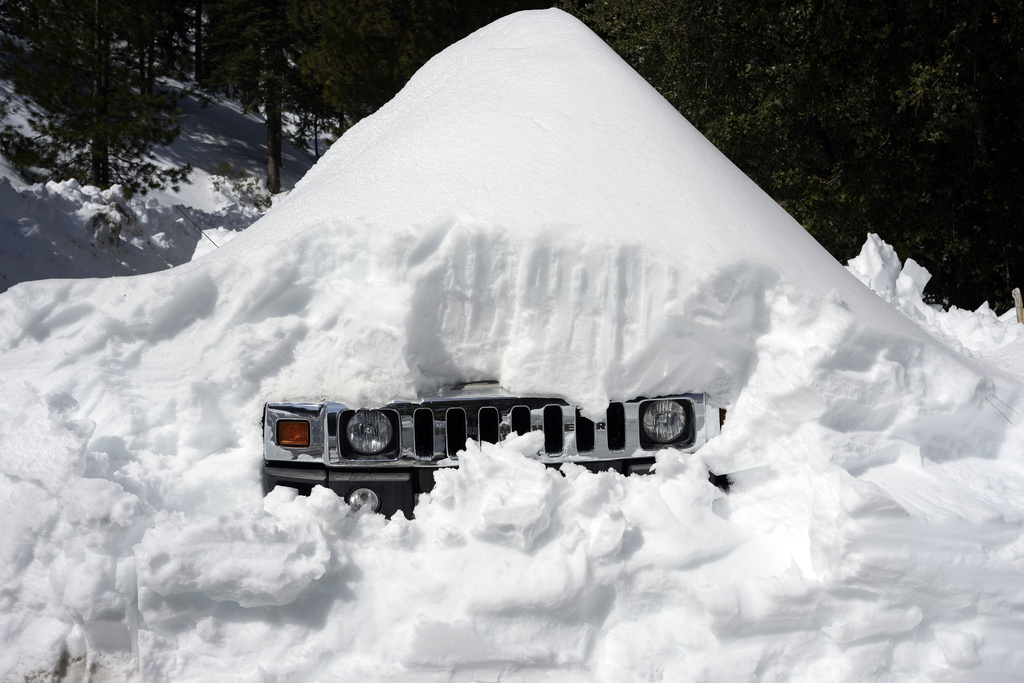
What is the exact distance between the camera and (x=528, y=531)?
214cm

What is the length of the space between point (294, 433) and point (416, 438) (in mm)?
387

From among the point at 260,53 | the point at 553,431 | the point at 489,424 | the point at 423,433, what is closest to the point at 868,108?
the point at 553,431

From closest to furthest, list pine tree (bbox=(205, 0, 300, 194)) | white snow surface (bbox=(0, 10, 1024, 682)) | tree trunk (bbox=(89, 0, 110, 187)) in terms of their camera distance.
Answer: white snow surface (bbox=(0, 10, 1024, 682)) → tree trunk (bbox=(89, 0, 110, 187)) → pine tree (bbox=(205, 0, 300, 194))

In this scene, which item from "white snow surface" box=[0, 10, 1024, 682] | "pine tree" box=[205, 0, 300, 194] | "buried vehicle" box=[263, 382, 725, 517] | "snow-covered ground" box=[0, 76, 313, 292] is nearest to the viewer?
"white snow surface" box=[0, 10, 1024, 682]

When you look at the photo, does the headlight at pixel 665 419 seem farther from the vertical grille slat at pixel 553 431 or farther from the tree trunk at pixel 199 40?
the tree trunk at pixel 199 40

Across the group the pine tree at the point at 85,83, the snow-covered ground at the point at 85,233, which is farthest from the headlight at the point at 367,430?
the pine tree at the point at 85,83

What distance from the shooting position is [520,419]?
244cm

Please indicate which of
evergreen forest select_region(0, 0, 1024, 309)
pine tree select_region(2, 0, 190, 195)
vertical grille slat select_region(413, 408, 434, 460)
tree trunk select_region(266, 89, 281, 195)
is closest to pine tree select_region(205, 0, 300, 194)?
tree trunk select_region(266, 89, 281, 195)

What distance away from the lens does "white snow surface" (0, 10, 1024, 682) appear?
2.08 metres

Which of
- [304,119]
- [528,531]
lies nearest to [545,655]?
[528,531]

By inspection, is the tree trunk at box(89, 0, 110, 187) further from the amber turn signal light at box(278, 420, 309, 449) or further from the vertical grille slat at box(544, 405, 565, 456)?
the vertical grille slat at box(544, 405, 565, 456)

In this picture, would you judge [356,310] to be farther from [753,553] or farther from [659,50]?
[659,50]

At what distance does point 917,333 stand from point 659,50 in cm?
801

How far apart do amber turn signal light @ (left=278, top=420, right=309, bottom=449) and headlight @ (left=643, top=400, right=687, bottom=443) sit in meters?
1.09
